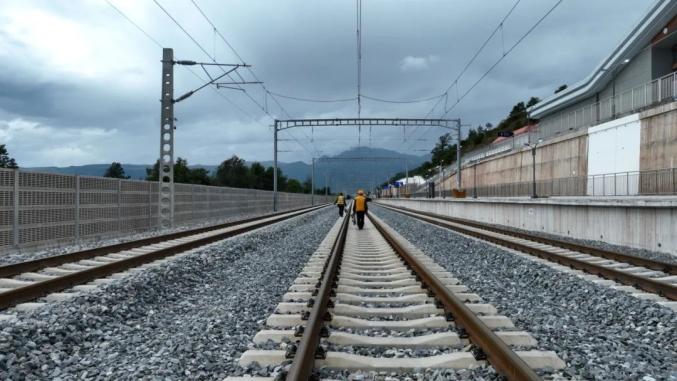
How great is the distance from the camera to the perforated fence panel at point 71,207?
1309cm

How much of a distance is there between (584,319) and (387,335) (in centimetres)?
279

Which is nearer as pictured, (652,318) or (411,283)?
(652,318)

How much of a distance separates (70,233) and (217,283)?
8.64 m

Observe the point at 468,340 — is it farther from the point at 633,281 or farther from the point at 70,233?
the point at 70,233

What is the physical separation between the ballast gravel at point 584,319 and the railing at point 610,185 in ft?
49.3

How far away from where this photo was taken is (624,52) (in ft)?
142

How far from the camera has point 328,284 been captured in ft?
25.0

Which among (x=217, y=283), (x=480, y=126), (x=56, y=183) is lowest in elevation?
(x=217, y=283)

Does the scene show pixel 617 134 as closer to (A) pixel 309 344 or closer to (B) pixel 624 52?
(B) pixel 624 52

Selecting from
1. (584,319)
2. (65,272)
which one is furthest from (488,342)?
(65,272)

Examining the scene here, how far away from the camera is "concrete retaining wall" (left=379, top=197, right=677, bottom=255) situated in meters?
14.3

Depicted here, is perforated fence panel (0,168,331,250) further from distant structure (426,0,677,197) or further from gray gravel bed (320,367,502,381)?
distant structure (426,0,677,197)

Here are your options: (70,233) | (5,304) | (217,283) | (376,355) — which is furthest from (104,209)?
(376,355)

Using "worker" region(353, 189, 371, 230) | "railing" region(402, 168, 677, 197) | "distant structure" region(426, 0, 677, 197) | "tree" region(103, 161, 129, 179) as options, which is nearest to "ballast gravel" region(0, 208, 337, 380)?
"worker" region(353, 189, 371, 230)
